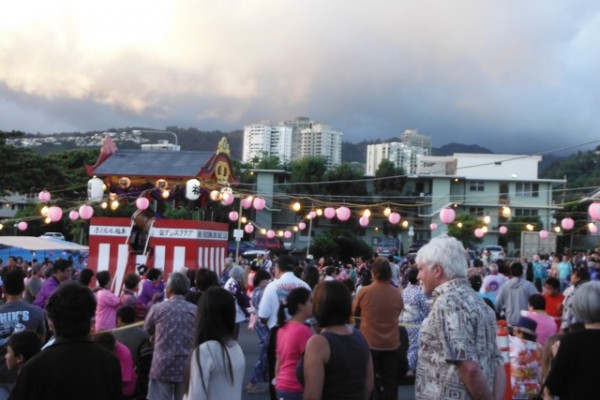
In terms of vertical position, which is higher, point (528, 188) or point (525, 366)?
point (528, 188)

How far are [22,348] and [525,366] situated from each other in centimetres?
485

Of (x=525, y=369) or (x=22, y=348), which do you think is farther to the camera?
(x=525, y=369)

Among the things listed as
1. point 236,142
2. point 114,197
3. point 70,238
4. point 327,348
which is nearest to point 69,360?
point 327,348

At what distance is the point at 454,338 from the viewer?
12.6 ft

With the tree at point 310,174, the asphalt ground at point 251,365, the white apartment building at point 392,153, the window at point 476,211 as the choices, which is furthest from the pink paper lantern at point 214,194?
the white apartment building at point 392,153

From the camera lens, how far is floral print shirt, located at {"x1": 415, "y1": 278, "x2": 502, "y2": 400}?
3834mm

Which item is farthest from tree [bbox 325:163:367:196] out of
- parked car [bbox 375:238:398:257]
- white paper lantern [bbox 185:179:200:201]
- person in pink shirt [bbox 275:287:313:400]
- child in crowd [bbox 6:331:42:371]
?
child in crowd [bbox 6:331:42:371]

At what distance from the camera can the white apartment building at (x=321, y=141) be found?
4921 inches

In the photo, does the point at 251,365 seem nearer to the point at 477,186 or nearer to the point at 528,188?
the point at 477,186

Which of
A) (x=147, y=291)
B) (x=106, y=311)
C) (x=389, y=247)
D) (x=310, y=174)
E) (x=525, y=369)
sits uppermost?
(x=310, y=174)

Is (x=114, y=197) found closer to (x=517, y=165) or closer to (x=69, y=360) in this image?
(x=69, y=360)

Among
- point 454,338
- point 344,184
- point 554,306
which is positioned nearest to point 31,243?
point 554,306

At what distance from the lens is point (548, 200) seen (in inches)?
2218

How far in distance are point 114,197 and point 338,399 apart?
19.8 meters
